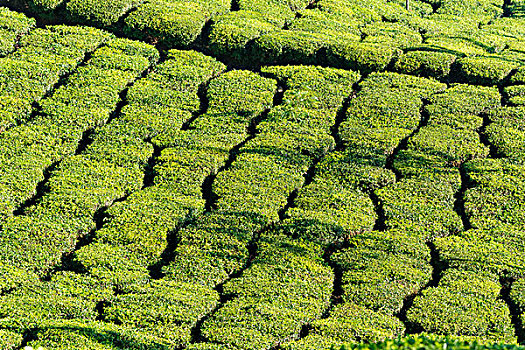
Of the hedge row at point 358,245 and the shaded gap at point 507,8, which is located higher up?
the shaded gap at point 507,8

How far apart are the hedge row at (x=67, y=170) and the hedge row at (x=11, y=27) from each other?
194cm

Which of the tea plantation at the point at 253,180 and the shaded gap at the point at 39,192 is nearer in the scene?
the tea plantation at the point at 253,180

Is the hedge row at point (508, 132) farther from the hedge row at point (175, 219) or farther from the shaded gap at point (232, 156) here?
the hedge row at point (175, 219)

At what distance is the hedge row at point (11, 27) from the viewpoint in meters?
16.2

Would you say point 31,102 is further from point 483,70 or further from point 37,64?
point 483,70

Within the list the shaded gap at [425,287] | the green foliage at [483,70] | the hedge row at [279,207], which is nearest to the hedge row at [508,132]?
the green foliage at [483,70]

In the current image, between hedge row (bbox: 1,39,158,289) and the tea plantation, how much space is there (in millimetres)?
37

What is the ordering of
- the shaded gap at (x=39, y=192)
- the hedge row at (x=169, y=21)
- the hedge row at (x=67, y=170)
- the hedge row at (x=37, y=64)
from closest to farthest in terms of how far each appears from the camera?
the hedge row at (x=67, y=170)
the shaded gap at (x=39, y=192)
the hedge row at (x=37, y=64)
the hedge row at (x=169, y=21)

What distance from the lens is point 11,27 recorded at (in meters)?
16.7

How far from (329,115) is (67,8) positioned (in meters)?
7.32

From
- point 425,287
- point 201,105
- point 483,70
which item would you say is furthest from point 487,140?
point 201,105

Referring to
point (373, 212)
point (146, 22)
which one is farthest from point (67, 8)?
point (373, 212)

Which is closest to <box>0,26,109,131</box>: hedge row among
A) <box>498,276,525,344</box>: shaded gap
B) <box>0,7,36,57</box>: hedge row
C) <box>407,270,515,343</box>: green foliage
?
<box>0,7,36,57</box>: hedge row

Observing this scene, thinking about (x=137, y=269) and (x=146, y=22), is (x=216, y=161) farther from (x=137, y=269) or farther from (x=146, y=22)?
(x=146, y=22)
